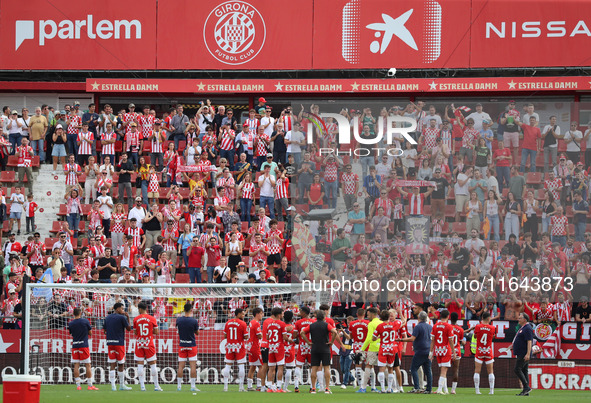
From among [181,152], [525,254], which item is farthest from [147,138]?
[525,254]

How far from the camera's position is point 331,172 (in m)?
19.7

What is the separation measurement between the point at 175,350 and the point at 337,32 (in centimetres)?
1530

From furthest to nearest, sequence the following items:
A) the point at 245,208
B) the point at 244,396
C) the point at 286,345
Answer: the point at 245,208 < the point at 286,345 < the point at 244,396

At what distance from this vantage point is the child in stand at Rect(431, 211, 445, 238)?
19406 millimetres

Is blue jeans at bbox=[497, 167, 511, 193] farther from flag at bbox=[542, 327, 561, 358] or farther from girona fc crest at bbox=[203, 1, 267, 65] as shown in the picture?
girona fc crest at bbox=[203, 1, 267, 65]

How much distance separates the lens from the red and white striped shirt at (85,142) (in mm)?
30359

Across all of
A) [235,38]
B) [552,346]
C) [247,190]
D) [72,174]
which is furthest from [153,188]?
[552,346]

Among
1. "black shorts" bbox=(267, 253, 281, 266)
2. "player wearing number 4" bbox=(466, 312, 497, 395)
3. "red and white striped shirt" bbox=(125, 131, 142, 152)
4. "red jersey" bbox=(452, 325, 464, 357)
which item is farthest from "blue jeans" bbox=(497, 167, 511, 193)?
"red and white striped shirt" bbox=(125, 131, 142, 152)

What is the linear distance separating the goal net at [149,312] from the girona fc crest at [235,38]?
517 inches

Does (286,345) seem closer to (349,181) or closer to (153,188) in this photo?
(349,181)

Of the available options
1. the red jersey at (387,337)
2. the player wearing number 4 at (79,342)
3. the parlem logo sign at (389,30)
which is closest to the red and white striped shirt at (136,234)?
the player wearing number 4 at (79,342)

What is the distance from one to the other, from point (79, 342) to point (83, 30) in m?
16.7

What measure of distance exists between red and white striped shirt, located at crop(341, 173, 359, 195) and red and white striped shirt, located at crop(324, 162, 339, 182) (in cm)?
19

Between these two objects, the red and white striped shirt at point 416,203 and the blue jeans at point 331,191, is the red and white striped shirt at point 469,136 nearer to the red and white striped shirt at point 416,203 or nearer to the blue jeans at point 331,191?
Answer: the red and white striped shirt at point 416,203
